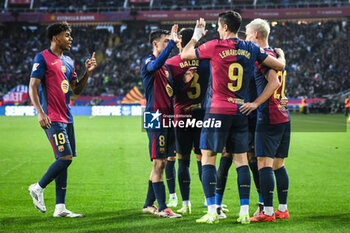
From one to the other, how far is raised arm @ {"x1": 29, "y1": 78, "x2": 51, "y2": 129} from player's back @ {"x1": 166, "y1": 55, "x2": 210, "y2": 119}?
1694 mm

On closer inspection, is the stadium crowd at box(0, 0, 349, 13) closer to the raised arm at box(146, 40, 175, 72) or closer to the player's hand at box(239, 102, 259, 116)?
the raised arm at box(146, 40, 175, 72)

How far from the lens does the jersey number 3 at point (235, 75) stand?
5215mm

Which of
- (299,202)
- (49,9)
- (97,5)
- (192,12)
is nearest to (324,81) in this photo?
(192,12)

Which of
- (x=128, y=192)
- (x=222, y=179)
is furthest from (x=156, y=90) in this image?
(x=128, y=192)

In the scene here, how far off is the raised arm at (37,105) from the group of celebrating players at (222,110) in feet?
4.09

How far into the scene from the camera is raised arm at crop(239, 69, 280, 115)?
5.29 metres

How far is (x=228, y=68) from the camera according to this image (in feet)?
17.1

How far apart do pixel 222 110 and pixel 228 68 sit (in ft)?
1.57

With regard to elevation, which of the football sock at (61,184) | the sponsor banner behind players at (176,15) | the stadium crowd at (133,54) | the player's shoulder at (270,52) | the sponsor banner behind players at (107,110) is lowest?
the sponsor banner behind players at (107,110)

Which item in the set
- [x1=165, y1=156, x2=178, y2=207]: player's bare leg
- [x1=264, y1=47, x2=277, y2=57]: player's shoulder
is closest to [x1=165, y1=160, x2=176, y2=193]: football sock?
[x1=165, y1=156, x2=178, y2=207]: player's bare leg

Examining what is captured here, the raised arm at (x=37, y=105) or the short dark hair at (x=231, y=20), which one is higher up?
the short dark hair at (x=231, y=20)

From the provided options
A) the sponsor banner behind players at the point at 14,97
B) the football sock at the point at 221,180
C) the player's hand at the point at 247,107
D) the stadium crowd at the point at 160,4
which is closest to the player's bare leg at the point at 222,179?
the football sock at the point at 221,180

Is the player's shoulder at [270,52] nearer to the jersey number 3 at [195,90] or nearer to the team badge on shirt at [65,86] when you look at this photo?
the jersey number 3 at [195,90]

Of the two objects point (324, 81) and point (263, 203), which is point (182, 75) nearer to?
point (263, 203)
